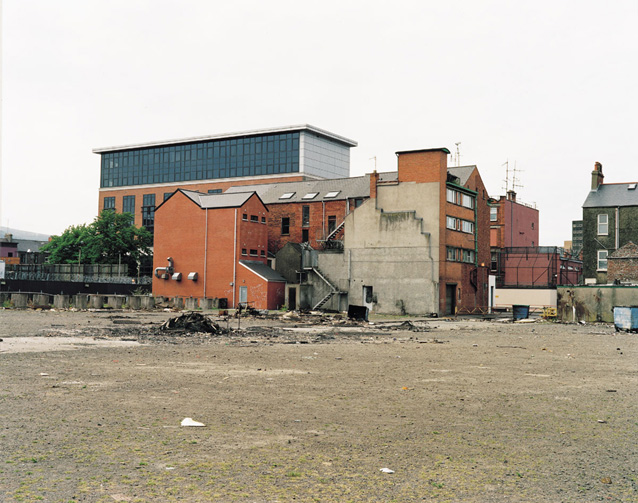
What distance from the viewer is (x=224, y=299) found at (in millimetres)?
55094

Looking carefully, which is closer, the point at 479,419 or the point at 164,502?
the point at 164,502

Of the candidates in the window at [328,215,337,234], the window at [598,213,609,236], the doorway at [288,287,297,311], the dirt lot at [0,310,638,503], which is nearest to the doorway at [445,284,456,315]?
the doorway at [288,287,297,311]

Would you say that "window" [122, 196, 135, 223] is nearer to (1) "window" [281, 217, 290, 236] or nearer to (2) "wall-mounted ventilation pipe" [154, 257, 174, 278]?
(1) "window" [281, 217, 290, 236]

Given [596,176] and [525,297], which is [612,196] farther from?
[525,297]

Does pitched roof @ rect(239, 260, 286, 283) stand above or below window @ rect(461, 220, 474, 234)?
below

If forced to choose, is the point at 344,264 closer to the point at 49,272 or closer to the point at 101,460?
the point at 49,272

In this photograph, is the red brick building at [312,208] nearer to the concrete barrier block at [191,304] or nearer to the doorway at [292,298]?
the doorway at [292,298]

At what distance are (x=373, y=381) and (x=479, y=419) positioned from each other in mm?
4133

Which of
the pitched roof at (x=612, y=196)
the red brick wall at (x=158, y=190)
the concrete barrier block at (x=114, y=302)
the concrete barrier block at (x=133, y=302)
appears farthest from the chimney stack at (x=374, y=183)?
the red brick wall at (x=158, y=190)

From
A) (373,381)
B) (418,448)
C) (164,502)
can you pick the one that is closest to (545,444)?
(418,448)

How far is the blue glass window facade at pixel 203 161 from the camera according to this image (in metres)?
88.6

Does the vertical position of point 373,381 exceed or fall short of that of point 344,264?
it falls short

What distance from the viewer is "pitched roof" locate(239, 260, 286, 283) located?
5612 cm

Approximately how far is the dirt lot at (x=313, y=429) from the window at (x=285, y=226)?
48.9m
